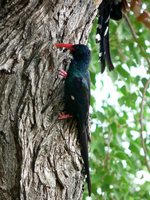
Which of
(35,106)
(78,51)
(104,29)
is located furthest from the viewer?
(104,29)

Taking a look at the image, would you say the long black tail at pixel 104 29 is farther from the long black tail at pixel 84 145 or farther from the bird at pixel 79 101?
the long black tail at pixel 84 145

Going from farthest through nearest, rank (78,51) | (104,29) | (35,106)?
(104,29) < (78,51) < (35,106)

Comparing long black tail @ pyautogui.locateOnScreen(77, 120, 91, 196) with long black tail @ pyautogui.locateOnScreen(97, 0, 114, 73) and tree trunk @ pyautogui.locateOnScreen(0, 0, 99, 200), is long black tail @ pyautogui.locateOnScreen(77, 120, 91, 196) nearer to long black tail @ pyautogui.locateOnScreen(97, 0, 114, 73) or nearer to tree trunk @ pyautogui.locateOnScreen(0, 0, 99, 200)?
tree trunk @ pyautogui.locateOnScreen(0, 0, 99, 200)

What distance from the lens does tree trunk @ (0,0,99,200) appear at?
8.93 ft

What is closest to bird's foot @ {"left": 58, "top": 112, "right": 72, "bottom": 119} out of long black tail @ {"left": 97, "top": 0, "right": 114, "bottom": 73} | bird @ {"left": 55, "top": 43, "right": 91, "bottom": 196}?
bird @ {"left": 55, "top": 43, "right": 91, "bottom": 196}

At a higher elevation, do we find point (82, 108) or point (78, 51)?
point (78, 51)

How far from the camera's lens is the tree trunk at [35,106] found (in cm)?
272

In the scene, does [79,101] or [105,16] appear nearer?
[79,101]

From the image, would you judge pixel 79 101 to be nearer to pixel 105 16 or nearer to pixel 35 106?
pixel 35 106

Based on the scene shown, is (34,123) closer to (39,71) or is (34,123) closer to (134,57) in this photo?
(39,71)

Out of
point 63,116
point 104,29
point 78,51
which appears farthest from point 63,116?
point 104,29

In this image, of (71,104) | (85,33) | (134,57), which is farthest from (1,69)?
(134,57)

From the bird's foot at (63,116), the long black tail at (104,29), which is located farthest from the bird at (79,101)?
the long black tail at (104,29)

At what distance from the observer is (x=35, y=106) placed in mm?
2902
